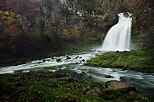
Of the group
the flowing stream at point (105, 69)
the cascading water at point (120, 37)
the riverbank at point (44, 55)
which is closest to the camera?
the flowing stream at point (105, 69)

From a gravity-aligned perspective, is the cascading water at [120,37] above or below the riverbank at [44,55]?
above

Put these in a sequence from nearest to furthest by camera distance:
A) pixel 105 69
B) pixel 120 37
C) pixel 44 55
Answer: pixel 105 69 → pixel 44 55 → pixel 120 37

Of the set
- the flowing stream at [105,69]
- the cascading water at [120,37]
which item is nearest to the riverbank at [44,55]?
the flowing stream at [105,69]

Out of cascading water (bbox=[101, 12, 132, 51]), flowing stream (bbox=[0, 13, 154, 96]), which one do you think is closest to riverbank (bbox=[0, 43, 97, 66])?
flowing stream (bbox=[0, 13, 154, 96])

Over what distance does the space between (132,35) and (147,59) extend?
98.6 feet

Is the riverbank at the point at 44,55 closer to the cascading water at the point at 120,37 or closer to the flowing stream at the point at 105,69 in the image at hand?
the flowing stream at the point at 105,69

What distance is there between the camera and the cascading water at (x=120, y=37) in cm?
5441

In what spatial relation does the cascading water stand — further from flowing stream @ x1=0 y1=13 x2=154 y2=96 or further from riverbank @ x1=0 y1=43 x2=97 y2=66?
riverbank @ x1=0 y1=43 x2=97 y2=66

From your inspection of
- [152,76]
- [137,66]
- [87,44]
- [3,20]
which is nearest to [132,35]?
[87,44]

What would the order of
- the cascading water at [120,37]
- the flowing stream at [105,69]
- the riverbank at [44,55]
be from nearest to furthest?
the flowing stream at [105,69], the riverbank at [44,55], the cascading water at [120,37]

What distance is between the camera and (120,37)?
188 ft

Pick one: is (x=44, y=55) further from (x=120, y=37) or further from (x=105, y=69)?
(x=105, y=69)

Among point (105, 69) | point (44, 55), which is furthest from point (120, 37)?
point (105, 69)

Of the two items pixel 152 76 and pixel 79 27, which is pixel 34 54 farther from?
pixel 152 76
